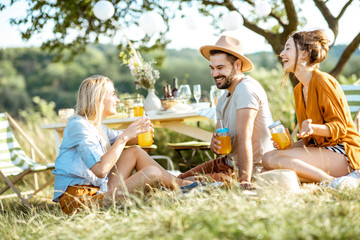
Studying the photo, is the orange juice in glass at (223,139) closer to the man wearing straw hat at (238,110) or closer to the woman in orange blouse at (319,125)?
the man wearing straw hat at (238,110)

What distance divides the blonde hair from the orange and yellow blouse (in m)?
1.40

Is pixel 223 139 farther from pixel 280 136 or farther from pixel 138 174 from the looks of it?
pixel 138 174

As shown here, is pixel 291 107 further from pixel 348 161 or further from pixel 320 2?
pixel 348 161

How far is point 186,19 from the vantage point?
569cm

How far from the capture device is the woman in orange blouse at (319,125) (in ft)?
9.26

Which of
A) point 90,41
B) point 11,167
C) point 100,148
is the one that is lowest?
point 11,167

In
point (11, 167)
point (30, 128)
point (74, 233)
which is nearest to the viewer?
point (74, 233)

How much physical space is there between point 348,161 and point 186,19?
335 centimetres

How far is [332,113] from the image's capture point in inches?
110

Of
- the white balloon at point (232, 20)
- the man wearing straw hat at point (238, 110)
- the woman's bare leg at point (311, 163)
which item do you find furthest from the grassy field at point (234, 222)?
the white balloon at point (232, 20)

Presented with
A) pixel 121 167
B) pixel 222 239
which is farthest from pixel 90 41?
pixel 222 239

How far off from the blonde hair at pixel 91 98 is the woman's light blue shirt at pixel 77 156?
0.07 meters

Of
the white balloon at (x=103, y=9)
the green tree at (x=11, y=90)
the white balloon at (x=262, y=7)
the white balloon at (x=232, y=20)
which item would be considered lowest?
the green tree at (x=11, y=90)

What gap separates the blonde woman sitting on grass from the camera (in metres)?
2.86
